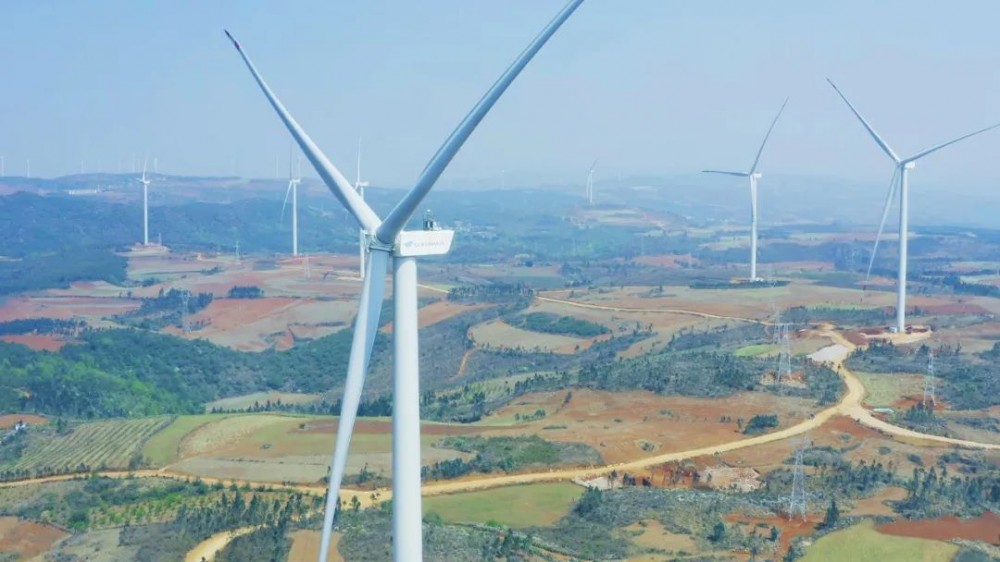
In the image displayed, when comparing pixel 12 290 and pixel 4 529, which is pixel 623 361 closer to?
pixel 4 529

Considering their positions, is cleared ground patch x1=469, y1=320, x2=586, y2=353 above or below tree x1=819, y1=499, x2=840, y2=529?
below

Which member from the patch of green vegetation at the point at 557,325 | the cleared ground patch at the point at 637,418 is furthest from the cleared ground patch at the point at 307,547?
the patch of green vegetation at the point at 557,325

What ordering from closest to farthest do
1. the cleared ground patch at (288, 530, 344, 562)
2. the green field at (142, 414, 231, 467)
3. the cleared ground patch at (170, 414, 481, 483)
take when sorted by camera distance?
1. the cleared ground patch at (288, 530, 344, 562)
2. the cleared ground patch at (170, 414, 481, 483)
3. the green field at (142, 414, 231, 467)

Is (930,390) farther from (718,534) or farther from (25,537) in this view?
(25,537)

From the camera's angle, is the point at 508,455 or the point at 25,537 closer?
the point at 25,537

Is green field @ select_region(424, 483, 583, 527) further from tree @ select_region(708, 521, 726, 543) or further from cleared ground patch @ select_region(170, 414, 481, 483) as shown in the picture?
tree @ select_region(708, 521, 726, 543)

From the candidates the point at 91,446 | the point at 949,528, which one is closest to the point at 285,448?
the point at 91,446

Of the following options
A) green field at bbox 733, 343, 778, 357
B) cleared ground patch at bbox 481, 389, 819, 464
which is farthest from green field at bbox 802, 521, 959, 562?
green field at bbox 733, 343, 778, 357
